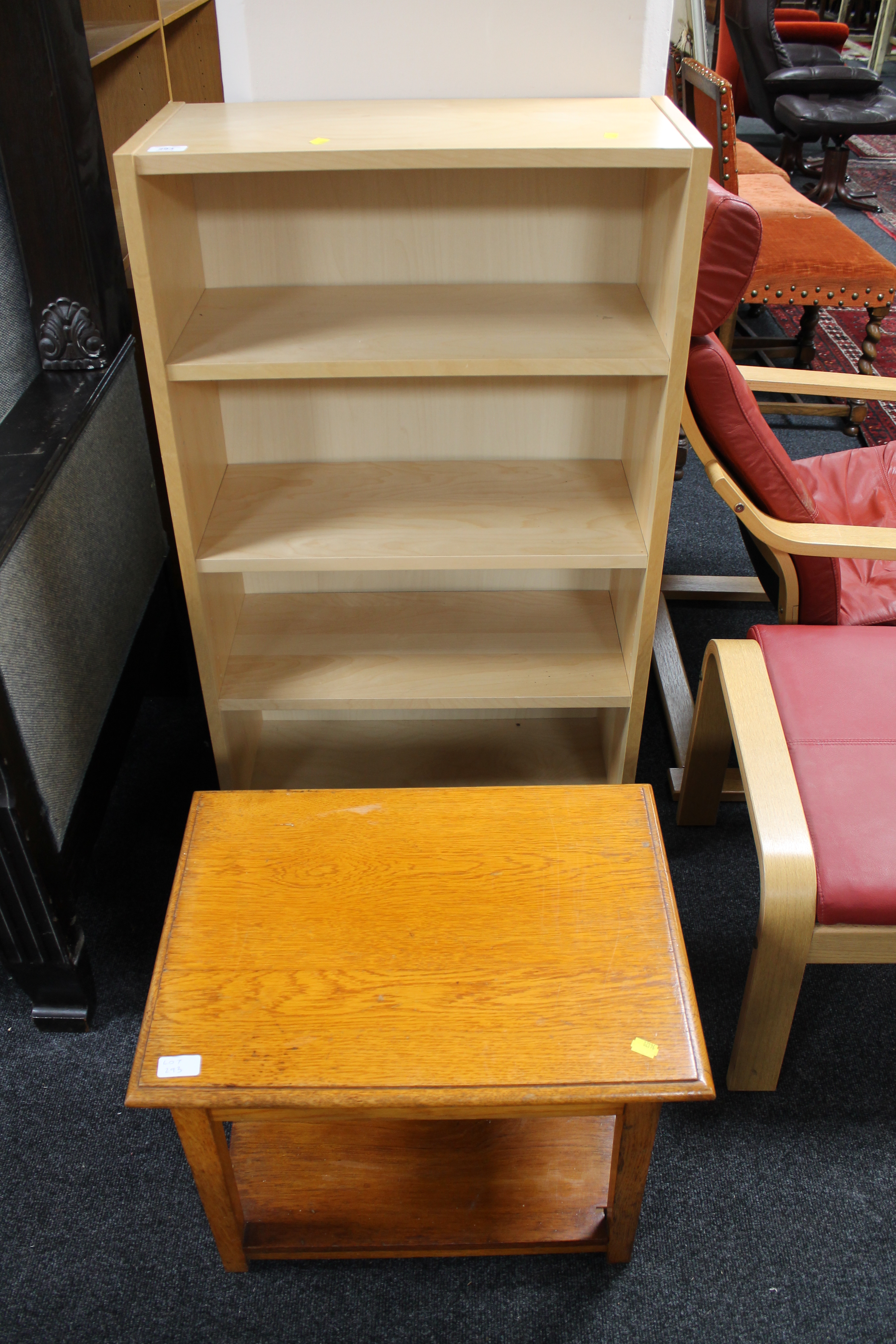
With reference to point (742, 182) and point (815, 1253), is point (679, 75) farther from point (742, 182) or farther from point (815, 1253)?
point (815, 1253)

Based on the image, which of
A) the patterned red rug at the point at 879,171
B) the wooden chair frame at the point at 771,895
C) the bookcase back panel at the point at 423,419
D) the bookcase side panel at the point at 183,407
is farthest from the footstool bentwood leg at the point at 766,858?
the patterned red rug at the point at 879,171

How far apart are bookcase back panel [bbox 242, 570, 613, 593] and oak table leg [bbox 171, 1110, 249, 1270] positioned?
3.23 feet

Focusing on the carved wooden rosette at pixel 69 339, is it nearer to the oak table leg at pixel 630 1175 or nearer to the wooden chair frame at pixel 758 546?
the wooden chair frame at pixel 758 546

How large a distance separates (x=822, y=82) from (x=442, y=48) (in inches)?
159

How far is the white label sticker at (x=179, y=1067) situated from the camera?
1154 mm

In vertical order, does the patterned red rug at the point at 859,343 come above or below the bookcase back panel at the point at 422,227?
below

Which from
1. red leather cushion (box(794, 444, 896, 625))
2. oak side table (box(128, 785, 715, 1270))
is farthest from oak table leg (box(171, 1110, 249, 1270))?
red leather cushion (box(794, 444, 896, 625))

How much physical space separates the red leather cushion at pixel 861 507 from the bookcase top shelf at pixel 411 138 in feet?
2.60

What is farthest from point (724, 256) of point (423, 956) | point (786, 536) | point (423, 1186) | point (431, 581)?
point (423, 1186)

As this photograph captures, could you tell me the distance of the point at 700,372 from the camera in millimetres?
1707

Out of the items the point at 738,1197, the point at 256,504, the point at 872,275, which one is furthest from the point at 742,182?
the point at 738,1197

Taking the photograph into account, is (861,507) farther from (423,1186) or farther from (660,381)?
(423,1186)

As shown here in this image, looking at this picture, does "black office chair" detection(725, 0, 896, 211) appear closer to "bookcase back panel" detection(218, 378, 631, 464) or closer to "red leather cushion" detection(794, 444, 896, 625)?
"red leather cushion" detection(794, 444, 896, 625)

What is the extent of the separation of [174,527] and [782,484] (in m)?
1.02
